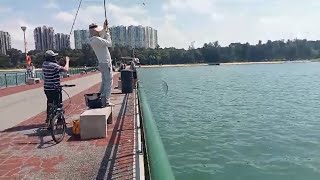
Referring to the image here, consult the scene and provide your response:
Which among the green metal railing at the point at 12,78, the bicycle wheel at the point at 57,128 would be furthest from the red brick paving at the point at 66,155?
the green metal railing at the point at 12,78

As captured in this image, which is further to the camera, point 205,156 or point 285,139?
point 285,139

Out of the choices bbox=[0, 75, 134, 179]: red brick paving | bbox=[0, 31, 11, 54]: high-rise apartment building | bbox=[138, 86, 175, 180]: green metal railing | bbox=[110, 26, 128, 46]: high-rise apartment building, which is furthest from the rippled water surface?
bbox=[0, 31, 11, 54]: high-rise apartment building

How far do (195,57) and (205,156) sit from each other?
571 feet

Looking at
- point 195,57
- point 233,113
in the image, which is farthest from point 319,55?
point 233,113

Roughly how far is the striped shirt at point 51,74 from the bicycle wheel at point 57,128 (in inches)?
32.1

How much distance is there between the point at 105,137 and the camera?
26.6 ft

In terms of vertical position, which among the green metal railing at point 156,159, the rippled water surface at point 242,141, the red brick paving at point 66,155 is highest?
the green metal railing at point 156,159

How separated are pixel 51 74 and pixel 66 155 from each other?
249cm

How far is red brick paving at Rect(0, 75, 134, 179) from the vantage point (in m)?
5.86

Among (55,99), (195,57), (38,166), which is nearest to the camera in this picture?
(38,166)

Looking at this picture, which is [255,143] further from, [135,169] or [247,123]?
[135,169]

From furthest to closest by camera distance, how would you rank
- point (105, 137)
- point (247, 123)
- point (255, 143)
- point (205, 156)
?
point (247, 123) < point (255, 143) < point (205, 156) < point (105, 137)

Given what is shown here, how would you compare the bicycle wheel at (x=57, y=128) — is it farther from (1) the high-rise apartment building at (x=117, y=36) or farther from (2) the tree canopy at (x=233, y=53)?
(2) the tree canopy at (x=233, y=53)

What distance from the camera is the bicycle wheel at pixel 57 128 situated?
7.80 metres
